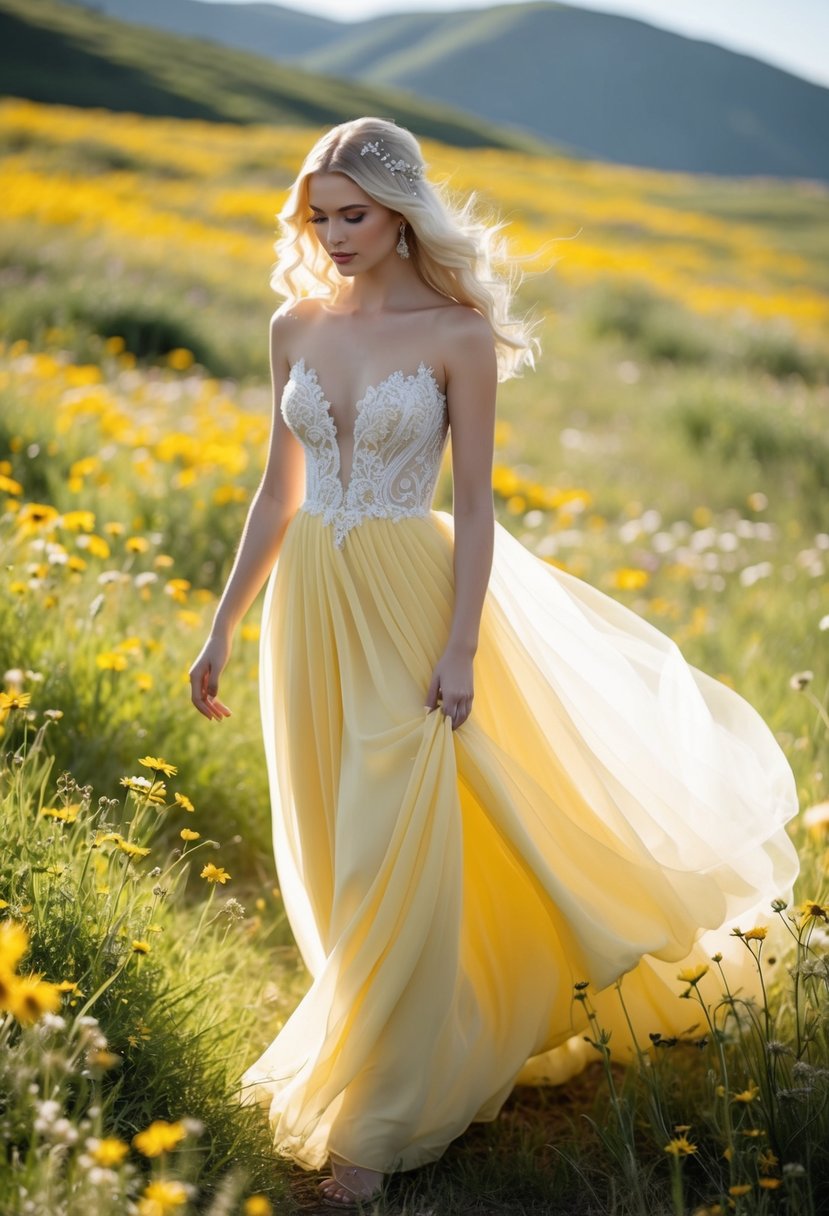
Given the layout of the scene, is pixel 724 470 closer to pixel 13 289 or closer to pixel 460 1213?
pixel 13 289

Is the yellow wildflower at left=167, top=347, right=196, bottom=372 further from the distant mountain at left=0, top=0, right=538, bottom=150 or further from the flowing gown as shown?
the distant mountain at left=0, top=0, right=538, bottom=150

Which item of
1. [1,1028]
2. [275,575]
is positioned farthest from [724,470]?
[1,1028]

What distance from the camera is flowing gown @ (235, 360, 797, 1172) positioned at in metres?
2.66

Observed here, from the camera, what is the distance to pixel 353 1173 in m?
2.67

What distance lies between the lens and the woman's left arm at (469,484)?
278 centimetres

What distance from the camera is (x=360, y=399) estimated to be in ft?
9.34

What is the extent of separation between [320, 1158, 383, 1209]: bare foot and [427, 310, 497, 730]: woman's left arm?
1056mm

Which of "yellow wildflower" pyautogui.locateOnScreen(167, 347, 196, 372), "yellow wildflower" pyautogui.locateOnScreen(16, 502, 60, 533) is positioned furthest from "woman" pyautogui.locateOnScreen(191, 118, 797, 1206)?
"yellow wildflower" pyautogui.locateOnScreen(167, 347, 196, 372)

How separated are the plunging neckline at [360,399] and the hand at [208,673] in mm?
537

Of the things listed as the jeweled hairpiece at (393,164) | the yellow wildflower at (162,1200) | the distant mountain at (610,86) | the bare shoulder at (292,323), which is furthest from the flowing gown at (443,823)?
the distant mountain at (610,86)

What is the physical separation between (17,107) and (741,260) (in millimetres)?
19823

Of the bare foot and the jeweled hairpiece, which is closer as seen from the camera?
the bare foot

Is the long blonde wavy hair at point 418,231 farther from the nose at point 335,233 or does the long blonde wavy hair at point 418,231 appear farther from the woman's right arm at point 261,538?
the woman's right arm at point 261,538

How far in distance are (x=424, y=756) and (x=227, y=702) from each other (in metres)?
1.78
